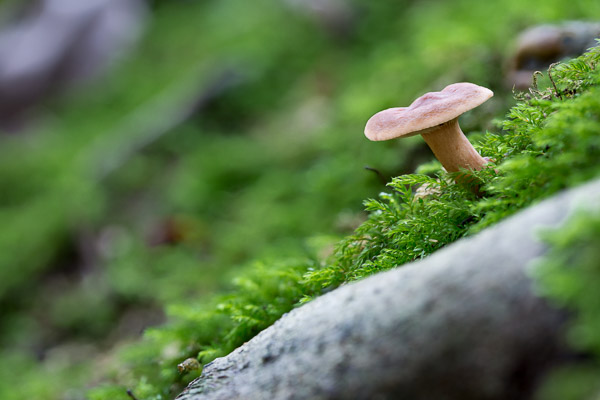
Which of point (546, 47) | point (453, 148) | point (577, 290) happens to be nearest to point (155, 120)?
point (546, 47)

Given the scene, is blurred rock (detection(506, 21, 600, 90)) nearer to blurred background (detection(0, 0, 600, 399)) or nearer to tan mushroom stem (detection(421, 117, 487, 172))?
blurred background (detection(0, 0, 600, 399))

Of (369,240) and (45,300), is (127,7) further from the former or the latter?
(369,240)

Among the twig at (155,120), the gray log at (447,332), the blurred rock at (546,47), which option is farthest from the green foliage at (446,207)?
the twig at (155,120)

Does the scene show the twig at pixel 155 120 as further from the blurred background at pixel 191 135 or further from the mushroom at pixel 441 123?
the mushroom at pixel 441 123

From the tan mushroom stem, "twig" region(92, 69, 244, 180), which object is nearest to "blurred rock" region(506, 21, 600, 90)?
the tan mushroom stem

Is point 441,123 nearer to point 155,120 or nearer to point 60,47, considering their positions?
point 155,120

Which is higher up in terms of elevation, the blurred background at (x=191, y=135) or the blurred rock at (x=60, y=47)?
the blurred rock at (x=60, y=47)
